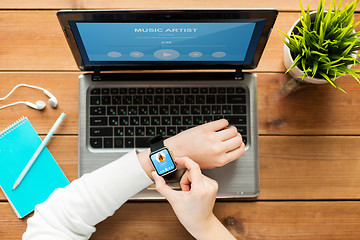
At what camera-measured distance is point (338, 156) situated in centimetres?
86

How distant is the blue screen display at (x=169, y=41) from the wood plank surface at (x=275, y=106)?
0.15 meters

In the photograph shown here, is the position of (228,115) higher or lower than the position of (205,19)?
lower

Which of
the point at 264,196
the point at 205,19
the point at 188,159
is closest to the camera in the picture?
the point at 205,19

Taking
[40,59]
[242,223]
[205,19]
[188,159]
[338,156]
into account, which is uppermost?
[205,19]

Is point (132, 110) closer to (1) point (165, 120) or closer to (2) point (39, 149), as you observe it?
(1) point (165, 120)

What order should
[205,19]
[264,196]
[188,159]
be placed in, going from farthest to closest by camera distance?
[264,196], [188,159], [205,19]

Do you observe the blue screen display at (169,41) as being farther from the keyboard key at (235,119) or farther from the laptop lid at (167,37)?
the keyboard key at (235,119)

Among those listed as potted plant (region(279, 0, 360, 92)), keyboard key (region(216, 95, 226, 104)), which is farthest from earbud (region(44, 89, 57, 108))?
potted plant (region(279, 0, 360, 92))

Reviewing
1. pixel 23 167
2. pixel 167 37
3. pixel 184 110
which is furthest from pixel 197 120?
pixel 23 167

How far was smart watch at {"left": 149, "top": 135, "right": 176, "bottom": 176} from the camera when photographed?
0.74 m

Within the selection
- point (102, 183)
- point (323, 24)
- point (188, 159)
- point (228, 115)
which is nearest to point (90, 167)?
point (102, 183)

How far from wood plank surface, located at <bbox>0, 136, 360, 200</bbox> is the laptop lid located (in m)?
0.23

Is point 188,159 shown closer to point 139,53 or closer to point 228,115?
point 228,115

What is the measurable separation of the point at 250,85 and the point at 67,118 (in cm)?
50
